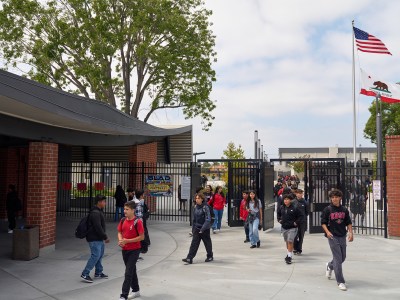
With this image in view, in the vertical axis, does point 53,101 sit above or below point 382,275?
above

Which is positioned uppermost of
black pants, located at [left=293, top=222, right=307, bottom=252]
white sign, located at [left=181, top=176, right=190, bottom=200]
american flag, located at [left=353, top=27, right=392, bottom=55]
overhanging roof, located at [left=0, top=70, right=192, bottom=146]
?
american flag, located at [left=353, top=27, right=392, bottom=55]

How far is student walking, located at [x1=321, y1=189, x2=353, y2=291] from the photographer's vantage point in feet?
23.2

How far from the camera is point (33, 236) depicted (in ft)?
31.1

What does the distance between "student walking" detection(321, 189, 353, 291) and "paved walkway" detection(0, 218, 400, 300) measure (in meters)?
0.35

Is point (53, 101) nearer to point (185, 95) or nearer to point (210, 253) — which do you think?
point (210, 253)

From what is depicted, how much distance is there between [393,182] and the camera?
1202 cm

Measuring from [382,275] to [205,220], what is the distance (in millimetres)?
3681

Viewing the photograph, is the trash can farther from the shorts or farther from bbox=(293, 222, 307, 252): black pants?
bbox=(293, 222, 307, 252): black pants

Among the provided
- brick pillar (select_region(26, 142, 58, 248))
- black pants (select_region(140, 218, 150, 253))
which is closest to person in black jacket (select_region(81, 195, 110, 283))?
black pants (select_region(140, 218, 150, 253))

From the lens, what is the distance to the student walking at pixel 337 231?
7082 millimetres

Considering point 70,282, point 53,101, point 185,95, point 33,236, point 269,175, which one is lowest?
point 70,282

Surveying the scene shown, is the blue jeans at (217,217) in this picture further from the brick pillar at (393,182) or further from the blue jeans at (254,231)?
the brick pillar at (393,182)

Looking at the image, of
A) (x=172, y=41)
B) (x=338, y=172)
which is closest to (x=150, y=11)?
(x=172, y=41)

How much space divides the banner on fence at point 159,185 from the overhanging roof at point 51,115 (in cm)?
399
